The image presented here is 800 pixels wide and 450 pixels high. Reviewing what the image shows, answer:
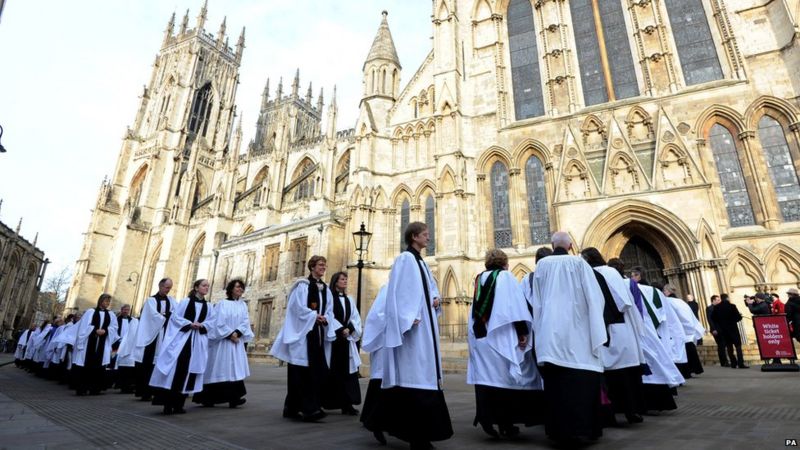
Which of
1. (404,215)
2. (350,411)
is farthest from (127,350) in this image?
(404,215)

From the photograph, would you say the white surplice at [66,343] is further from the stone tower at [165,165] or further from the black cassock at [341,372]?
the stone tower at [165,165]

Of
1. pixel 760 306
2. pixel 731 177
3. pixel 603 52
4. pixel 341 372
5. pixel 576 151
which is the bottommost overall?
pixel 341 372

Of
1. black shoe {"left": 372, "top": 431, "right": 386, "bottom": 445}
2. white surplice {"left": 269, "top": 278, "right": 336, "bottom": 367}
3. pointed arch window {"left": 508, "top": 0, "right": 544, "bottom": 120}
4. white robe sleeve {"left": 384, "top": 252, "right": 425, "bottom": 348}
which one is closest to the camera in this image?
black shoe {"left": 372, "top": 431, "right": 386, "bottom": 445}

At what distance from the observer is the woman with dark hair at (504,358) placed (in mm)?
4121

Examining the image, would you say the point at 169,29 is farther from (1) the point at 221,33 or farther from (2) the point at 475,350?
(2) the point at 475,350

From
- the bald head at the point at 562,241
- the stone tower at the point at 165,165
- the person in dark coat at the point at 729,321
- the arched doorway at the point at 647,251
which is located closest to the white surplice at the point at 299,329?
the bald head at the point at 562,241

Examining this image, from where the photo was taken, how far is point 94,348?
8.59 metres

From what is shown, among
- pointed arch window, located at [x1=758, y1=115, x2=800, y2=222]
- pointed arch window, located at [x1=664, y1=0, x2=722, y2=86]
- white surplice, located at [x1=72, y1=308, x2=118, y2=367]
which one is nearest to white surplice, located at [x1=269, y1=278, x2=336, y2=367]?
white surplice, located at [x1=72, y1=308, x2=118, y2=367]

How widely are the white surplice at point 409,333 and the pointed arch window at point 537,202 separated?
12360 millimetres

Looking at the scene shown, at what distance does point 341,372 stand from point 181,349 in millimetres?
2463

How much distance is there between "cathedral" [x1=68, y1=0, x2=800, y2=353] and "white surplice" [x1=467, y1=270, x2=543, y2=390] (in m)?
10.6

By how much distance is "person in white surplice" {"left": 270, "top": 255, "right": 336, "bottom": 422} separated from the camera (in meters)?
5.00

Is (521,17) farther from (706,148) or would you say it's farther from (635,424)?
(635,424)

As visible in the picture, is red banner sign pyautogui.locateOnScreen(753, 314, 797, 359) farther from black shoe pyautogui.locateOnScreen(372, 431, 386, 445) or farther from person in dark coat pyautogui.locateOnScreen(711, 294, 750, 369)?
black shoe pyautogui.locateOnScreen(372, 431, 386, 445)
